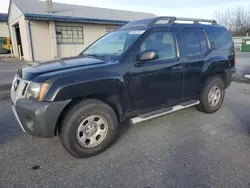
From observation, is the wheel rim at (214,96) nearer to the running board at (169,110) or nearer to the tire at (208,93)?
the tire at (208,93)

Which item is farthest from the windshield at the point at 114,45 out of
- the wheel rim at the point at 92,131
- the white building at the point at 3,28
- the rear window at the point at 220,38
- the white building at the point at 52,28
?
the white building at the point at 3,28

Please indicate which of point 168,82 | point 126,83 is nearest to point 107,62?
point 126,83

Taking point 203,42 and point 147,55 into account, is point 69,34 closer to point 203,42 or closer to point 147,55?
point 203,42

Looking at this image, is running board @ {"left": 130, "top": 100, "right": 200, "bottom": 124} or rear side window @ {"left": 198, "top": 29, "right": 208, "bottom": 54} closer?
running board @ {"left": 130, "top": 100, "right": 200, "bottom": 124}

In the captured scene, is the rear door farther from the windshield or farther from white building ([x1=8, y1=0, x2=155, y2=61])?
white building ([x1=8, y1=0, x2=155, y2=61])

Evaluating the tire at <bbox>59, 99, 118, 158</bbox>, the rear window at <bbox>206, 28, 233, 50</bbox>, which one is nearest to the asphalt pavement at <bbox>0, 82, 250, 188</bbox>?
the tire at <bbox>59, 99, 118, 158</bbox>

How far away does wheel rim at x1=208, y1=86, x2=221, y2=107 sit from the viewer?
4.51 m

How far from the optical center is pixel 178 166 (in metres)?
2.72

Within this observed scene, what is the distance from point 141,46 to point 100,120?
4.61 ft

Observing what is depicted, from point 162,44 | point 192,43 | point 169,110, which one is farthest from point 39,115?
point 192,43

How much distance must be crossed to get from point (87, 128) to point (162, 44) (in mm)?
2032

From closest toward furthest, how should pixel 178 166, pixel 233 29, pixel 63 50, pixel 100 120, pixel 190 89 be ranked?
1. pixel 178 166
2. pixel 100 120
3. pixel 190 89
4. pixel 63 50
5. pixel 233 29

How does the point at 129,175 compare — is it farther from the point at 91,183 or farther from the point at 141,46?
the point at 141,46

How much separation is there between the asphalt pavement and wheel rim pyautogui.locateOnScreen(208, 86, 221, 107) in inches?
23.8
